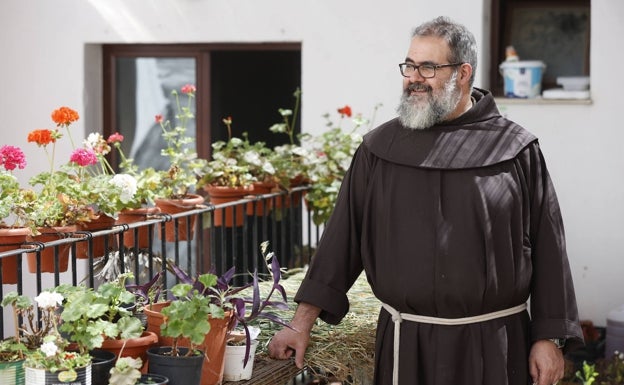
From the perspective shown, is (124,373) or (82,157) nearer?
(124,373)

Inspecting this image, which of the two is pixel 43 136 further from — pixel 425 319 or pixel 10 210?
pixel 425 319

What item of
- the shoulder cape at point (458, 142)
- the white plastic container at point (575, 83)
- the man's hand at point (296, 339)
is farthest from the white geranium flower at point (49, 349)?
the white plastic container at point (575, 83)

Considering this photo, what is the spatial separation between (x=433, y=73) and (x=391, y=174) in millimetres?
338

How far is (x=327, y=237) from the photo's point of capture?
3.65m

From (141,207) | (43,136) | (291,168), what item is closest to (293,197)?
(291,168)

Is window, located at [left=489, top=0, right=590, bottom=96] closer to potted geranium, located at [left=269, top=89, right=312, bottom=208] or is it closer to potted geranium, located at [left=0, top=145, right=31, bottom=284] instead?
potted geranium, located at [left=269, top=89, right=312, bottom=208]

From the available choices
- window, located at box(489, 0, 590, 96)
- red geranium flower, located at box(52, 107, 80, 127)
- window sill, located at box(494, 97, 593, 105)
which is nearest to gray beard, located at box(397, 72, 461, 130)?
red geranium flower, located at box(52, 107, 80, 127)

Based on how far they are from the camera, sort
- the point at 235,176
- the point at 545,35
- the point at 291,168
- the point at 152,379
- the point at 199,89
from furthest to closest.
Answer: the point at 199,89
the point at 545,35
the point at 291,168
the point at 235,176
the point at 152,379

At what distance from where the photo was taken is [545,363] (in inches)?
141

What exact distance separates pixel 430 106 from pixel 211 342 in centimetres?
101

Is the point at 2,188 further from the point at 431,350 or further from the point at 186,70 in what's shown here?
the point at 186,70

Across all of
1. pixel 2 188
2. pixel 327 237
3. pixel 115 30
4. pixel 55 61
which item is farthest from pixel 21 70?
pixel 327 237

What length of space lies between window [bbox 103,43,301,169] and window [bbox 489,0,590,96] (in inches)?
53.4

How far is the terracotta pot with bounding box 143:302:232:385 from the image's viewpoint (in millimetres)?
3086
